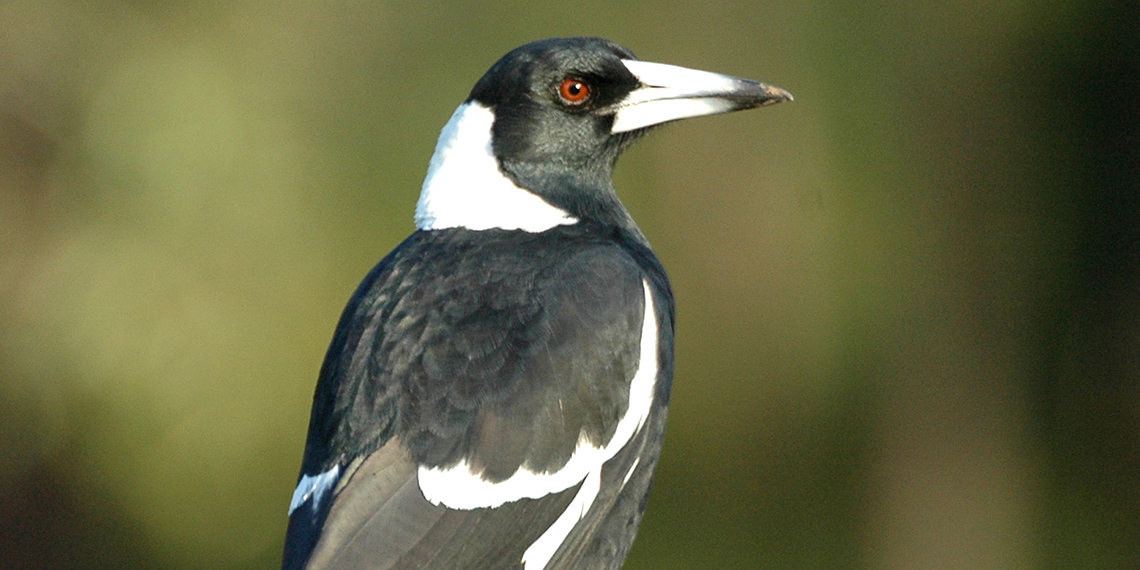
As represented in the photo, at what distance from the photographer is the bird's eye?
2121 mm

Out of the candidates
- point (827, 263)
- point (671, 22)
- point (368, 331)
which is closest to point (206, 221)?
point (671, 22)

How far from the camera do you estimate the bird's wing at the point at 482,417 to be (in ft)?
5.50

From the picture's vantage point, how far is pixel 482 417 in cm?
174

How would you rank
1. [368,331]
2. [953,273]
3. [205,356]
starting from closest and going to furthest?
[368,331] → [205,356] → [953,273]

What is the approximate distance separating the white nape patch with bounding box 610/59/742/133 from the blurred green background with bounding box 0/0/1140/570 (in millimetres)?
2673

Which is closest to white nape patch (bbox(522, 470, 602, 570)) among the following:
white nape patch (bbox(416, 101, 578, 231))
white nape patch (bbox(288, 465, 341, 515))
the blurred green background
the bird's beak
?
white nape patch (bbox(288, 465, 341, 515))

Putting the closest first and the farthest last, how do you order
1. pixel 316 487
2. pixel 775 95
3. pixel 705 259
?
pixel 316 487
pixel 775 95
pixel 705 259

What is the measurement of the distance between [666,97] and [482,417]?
2.29 feet

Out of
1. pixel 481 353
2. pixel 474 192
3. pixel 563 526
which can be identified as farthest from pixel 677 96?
pixel 563 526

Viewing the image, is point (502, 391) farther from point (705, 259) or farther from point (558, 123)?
point (705, 259)

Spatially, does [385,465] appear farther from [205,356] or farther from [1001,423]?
[1001,423]

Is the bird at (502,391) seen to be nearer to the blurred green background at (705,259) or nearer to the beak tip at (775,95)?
the beak tip at (775,95)

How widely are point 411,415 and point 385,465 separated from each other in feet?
0.25

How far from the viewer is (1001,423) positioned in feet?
16.2
